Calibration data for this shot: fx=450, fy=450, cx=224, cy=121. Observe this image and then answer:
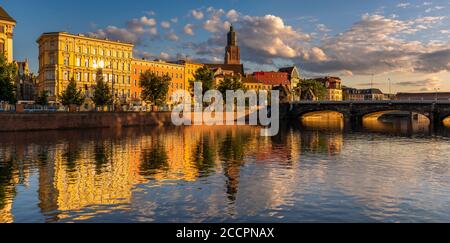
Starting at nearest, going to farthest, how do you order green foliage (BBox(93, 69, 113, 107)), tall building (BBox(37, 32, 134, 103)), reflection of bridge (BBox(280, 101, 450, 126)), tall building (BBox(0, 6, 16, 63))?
tall building (BBox(0, 6, 16, 63)), green foliage (BBox(93, 69, 113, 107)), tall building (BBox(37, 32, 134, 103)), reflection of bridge (BBox(280, 101, 450, 126))

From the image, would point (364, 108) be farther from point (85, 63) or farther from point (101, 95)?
point (85, 63)

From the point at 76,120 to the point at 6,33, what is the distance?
1174 inches

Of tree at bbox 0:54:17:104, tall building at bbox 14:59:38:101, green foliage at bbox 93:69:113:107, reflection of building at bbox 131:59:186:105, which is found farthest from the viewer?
tall building at bbox 14:59:38:101

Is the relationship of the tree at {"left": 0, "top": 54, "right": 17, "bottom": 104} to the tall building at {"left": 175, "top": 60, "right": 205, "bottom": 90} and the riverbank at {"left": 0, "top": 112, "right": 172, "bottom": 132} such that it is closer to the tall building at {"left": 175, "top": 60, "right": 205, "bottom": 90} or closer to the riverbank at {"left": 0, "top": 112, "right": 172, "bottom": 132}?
the riverbank at {"left": 0, "top": 112, "right": 172, "bottom": 132}

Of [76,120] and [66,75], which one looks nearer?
[76,120]

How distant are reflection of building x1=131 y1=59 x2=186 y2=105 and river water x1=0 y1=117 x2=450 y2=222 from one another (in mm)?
97747

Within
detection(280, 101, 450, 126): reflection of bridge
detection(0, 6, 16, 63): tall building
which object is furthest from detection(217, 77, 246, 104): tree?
detection(0, 6, 16, 63): tall building

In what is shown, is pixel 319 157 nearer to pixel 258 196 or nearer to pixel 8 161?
pixel 258 196

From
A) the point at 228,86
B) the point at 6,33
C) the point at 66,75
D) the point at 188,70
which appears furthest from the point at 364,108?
the point at 6,33

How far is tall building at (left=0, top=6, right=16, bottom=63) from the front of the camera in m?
95.1

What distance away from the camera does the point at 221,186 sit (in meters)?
27.2

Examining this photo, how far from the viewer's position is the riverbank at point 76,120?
7241cm

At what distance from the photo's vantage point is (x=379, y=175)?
3180 centimetres
